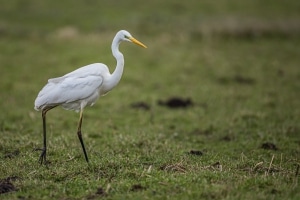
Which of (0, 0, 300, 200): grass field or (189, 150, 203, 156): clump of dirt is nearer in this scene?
(0, 0, 300, 200): grass field

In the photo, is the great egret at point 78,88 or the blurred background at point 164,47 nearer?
the great egret at point 78,88

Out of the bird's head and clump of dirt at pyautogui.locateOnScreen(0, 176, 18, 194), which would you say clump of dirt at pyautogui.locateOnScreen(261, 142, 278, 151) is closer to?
the bird's head

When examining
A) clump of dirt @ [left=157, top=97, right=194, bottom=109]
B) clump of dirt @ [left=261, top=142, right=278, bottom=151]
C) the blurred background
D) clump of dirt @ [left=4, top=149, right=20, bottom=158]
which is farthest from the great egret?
clump of dirt @ [left=157, top=97, right=194, bottom=109]

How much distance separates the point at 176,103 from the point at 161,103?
18.9 inches

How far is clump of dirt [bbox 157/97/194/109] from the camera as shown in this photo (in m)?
15.1

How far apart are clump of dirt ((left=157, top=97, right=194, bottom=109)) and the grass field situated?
0.09 meters

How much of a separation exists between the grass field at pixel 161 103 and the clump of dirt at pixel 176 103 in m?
0.09

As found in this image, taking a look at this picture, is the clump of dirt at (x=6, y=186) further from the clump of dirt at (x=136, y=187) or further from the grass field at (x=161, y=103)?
the clump of dirt at (x=136, y=187)

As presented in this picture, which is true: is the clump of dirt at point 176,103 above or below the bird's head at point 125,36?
below

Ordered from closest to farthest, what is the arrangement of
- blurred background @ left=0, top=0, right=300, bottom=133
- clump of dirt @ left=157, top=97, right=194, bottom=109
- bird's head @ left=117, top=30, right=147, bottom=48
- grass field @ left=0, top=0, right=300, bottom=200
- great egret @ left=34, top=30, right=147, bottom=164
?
grass field @ left=0, top=0, right=300, bottom=200 → great egret @ left=34, top=30, right=147, bottom=164 → bird's head @ left=117, top=30, right=147, bottom=48 → clump of dirt @ left=157, top=97, right=194, bottom=109 → blurred background @ left=0, top=0, right=300, bottom=133

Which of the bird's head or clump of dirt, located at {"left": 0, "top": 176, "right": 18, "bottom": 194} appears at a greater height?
the bird's head

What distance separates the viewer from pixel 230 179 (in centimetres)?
724

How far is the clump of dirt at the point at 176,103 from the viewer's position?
15.1 m

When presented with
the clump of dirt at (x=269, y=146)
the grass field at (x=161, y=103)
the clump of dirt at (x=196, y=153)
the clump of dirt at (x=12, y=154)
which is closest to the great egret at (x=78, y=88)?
the clump of dirt at (x=12, y=154)
